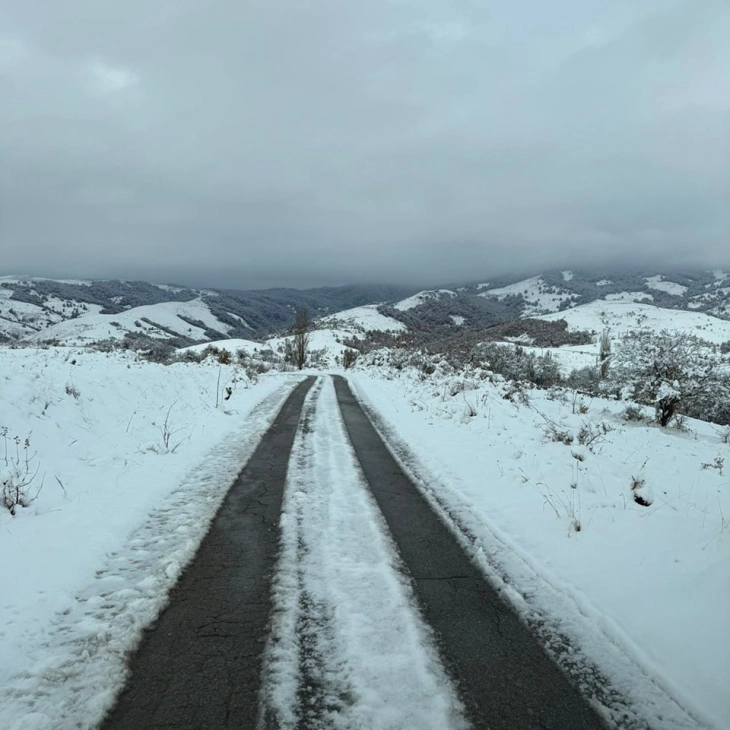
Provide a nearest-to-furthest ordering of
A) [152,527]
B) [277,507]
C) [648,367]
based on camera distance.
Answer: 1. [152,527]
2. [277,507]
3. [648,367]

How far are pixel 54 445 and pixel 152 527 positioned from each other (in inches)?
134

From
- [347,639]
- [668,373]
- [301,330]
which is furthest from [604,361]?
[301,330]

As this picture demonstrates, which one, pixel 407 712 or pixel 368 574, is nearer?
pixel 407 712

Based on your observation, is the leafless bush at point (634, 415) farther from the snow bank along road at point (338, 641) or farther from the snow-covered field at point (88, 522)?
the snow-covered field at point (88, 522)

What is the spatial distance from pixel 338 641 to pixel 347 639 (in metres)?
0.07

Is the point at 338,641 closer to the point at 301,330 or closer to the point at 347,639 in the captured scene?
the point at 347,639

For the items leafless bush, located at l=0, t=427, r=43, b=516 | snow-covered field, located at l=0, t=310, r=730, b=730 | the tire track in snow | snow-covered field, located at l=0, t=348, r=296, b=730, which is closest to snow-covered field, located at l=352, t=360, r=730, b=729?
snow-covered field, located at l=0, t=310, r=730, b=730

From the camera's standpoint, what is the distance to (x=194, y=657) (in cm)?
288

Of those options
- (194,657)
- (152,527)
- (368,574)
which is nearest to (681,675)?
(368,574)

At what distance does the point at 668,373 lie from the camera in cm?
1321

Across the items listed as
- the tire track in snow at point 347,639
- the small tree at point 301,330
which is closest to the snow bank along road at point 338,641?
the tire track in snow at point 347,639

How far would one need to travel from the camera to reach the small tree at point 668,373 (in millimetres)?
12148

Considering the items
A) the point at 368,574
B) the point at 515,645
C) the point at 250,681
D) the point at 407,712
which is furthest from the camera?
the point at 368,574

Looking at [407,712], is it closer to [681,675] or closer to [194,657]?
[194,657]
